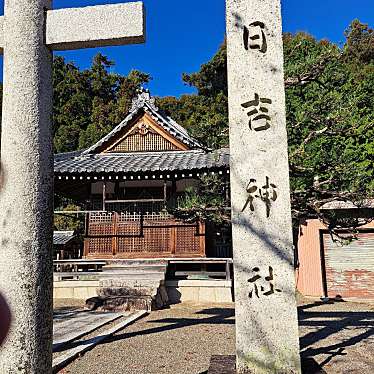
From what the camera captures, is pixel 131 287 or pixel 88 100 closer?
pixel 131 287

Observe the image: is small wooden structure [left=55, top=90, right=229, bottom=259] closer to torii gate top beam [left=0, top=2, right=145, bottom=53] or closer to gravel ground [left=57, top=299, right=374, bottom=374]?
gravel ground [left=57, top=299, right=374, bottom=374]

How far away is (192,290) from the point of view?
12.2 m

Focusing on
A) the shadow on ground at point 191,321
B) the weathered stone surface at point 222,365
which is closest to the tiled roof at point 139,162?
the shadow on ground at point 191,321

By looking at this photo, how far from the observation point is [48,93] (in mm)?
2682

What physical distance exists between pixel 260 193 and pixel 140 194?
35.2 feet

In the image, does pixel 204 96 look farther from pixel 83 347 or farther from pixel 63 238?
pixel 83 347

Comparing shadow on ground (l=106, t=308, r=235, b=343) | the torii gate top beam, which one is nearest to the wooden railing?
shadow on ground (l=106, t=308, r=235, b=343)

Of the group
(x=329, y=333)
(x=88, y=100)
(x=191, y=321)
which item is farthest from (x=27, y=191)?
(x=88, y=100)

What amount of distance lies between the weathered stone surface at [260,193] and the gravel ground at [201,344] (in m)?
0.64

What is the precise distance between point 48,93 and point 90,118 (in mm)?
35268

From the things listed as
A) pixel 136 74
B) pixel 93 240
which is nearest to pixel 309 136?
pixel 93 240

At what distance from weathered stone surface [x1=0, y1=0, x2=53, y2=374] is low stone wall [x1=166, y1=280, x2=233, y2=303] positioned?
9853mm

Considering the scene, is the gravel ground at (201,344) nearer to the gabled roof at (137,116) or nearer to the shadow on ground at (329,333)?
the shadow on ground at (329,333)

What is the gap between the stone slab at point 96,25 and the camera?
2.66 m
